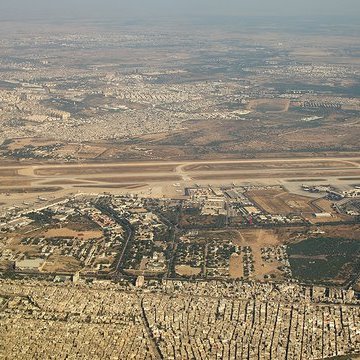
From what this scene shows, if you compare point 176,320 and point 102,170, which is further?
point 102,170

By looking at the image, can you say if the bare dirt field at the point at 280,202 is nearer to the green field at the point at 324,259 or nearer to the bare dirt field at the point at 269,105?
the green field at the point at 324,259

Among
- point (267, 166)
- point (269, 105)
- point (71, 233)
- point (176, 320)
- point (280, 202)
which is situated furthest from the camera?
point (269, 105)


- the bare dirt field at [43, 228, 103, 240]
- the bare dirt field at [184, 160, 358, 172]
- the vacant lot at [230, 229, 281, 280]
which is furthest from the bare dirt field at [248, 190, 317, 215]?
the bare dirt field at [43, 228, 103, 240]

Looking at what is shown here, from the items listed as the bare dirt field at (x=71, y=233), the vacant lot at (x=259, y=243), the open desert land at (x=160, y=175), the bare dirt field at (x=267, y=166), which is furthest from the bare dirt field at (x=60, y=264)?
the bare dirt field at (x=267, y=166)

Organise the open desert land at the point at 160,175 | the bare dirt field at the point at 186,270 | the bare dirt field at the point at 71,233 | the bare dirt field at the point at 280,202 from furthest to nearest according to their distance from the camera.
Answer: the open desert land at the point at 160,175 → the bare dirt field at the point at 280,202 → the bare dirt field at the point at 71,233 → the bare dirt field at the point at 186,270

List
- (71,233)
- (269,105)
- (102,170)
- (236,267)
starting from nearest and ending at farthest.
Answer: (236,267)
(71,233)
(102,170)
(269,105)

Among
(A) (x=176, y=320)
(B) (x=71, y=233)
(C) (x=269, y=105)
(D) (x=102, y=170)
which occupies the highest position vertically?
(A) (x=176, y=320)

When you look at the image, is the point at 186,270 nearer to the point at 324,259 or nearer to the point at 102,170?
the point at 324,259

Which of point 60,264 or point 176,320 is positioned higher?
point 176,320

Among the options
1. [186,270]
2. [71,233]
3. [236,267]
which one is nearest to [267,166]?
[71,233]

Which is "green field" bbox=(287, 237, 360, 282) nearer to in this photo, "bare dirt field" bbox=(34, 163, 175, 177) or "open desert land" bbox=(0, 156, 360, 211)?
"open desert land" bbox=(0, 156, 360, 211)

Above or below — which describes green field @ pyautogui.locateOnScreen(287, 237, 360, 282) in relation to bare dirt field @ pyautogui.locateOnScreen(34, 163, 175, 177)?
above

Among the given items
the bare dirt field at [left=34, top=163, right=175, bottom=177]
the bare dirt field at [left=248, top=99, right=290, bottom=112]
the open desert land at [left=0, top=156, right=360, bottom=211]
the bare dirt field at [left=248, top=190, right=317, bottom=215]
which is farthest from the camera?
the bare dirt field at [left=248, top=99, right=290, bottom=112]
